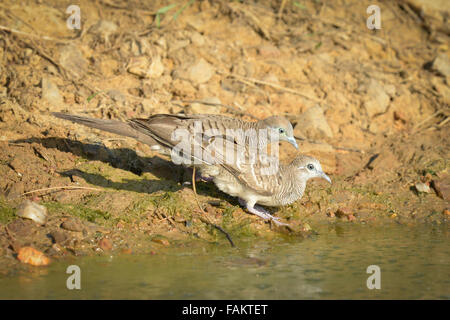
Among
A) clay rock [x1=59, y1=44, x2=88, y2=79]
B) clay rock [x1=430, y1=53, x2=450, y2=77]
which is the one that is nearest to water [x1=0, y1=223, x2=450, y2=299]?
clay rock [x1=59, y1=44, x2=88, y2=79]

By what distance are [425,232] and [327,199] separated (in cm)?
111

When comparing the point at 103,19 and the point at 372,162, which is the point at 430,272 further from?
the point at 103,19

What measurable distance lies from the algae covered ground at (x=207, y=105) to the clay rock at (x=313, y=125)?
0.07ft

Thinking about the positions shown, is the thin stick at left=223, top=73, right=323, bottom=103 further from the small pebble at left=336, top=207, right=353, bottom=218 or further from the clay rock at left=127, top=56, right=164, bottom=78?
the small pebble at left=336, top=207, right=353, bottom=218

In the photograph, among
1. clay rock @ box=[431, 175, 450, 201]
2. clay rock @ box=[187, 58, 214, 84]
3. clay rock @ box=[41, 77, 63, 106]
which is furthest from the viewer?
clay rock @ box=[187, 58, 214, 84]

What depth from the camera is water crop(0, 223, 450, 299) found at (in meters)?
3.78

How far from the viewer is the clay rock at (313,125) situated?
7.11m

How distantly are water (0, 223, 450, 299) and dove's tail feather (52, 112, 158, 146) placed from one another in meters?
1.17

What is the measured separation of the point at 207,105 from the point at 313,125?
4.68ft

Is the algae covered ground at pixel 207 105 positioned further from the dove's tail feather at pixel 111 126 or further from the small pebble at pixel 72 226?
the dove's tail feather at pixel 111 126

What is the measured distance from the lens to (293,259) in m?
4.57

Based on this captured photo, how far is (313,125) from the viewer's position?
23.4 feet
